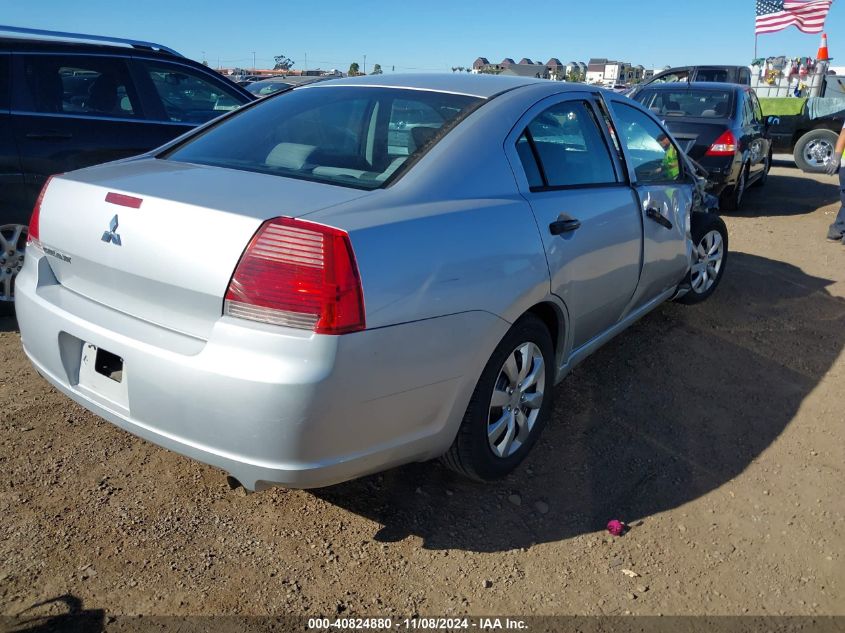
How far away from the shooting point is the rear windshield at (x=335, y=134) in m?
2.63

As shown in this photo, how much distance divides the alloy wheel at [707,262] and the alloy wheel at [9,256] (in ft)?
15.2

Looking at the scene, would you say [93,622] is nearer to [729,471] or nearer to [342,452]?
[342,452]

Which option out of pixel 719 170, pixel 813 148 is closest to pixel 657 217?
pixel 719 170

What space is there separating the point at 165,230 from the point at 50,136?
2965 millimetres

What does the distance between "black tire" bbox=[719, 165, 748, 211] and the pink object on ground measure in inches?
291

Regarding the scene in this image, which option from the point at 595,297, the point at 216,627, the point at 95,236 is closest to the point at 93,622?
the point at 216,627

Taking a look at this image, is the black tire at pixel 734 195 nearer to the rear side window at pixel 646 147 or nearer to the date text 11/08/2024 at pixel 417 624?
the rear side window at pixel 646 147

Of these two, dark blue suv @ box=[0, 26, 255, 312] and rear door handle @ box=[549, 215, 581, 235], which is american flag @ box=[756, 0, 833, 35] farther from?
rear door handle @ box=[549, 215, 581, 235]

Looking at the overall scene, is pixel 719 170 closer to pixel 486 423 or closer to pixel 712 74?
pixel 712 74

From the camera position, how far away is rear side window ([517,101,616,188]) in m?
2.99

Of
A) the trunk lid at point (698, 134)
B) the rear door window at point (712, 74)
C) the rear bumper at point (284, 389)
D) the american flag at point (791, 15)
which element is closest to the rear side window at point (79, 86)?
the rear bumper at point (284, 389)

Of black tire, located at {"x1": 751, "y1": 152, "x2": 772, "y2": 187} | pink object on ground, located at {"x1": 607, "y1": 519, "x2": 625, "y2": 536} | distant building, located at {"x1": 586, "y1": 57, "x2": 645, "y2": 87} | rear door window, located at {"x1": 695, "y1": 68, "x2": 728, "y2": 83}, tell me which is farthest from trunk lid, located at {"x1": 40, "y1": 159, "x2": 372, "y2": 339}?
distant building, located at {"x1": 586, "y1": 57, "x2": 645, "y2": 87}

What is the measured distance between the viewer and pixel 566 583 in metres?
2.45

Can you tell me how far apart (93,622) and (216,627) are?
0.38 m
